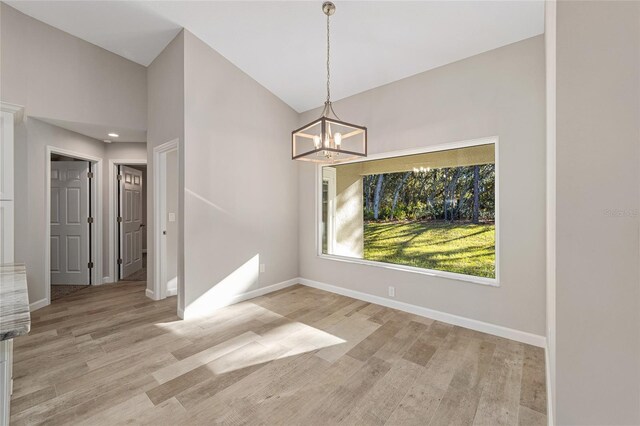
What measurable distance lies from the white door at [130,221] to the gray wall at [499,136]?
461 centimetres

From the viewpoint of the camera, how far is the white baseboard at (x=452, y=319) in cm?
267

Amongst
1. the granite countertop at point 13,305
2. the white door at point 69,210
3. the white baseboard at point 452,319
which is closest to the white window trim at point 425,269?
the white baseboard at point 452,319

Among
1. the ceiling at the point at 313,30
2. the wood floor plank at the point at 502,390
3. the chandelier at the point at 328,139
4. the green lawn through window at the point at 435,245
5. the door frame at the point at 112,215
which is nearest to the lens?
the wood floor plank at the point at 502,390

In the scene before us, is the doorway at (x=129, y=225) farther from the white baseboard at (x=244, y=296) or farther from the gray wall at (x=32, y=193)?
the white baseboard at (x=244, y=296)

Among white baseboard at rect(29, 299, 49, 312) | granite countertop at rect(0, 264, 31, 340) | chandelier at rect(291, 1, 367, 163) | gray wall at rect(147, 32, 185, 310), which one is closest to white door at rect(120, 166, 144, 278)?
white baseboard at rect(29, 299, 49, 312)

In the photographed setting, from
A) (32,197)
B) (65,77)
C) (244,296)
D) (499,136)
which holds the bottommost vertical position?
(244,296)

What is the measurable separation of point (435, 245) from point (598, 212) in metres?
2.59

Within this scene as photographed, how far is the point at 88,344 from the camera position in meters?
2.66

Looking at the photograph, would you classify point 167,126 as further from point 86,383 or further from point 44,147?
point 86,383

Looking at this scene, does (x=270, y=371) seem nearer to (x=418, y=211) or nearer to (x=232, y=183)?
(x=232, y=183)

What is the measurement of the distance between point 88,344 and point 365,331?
8.95 ft

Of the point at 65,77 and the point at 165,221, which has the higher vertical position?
the point at 65,77

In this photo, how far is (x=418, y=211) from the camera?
366cm

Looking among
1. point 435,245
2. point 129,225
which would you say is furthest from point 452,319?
point 129,225
